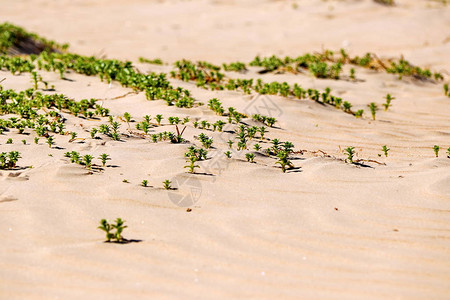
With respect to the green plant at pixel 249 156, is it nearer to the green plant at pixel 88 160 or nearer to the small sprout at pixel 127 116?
the green plant at pixel 88 160

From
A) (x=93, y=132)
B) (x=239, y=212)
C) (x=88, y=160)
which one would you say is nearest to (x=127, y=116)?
(x=93, y=132)

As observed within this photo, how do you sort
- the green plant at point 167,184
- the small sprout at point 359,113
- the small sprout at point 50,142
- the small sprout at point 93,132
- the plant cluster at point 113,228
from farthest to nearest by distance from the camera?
the small sprout at point 359,113 → the small sprout at point 93,132 → the small sprout at point 50,142 → the green plant at point 167,184 → the plant cluster at point 113,228

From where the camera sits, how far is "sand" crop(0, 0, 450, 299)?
A: 3.28m

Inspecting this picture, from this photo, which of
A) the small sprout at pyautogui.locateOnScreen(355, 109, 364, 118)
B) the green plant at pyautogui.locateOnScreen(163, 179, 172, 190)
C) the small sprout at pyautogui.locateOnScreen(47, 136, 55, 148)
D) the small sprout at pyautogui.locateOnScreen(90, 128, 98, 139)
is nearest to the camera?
the green plant at pyautogui.locateOnScreen(163, 179, 172, 190)

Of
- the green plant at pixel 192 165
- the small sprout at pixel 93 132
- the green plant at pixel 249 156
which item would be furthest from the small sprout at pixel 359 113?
the small sprout at pixel 93 132

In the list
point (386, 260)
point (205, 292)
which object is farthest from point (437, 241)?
point (205, 292)

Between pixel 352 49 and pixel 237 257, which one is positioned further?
pixel 352 49

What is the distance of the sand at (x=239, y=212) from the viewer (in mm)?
3279

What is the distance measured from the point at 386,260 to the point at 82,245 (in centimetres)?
199

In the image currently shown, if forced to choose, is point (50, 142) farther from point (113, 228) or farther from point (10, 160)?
point (113, 228)

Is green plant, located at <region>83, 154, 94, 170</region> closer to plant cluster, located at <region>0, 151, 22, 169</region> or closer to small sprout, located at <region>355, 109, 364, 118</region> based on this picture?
plant cluster, located at <region>0, 151, 22, 169</region>

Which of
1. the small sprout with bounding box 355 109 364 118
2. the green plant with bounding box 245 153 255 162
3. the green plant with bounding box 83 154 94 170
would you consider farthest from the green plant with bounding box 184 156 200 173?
the small sprout with bounding box 355 109 364 118

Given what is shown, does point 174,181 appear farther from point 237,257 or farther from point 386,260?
point 386,260

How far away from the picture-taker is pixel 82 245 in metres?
3.63
